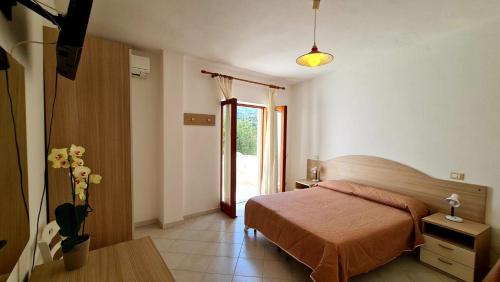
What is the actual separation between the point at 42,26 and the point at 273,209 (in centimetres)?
251

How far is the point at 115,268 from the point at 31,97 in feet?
3.22

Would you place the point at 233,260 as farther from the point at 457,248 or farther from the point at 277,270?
the point at 457,248

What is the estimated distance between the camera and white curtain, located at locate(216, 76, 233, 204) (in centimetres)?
365

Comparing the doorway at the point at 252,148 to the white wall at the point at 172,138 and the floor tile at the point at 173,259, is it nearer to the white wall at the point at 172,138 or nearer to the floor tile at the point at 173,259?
the white wall at the point at 172,138

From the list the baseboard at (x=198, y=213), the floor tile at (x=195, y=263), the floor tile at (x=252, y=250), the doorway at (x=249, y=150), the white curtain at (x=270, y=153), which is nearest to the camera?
the floor tile at (x=195, y=263)

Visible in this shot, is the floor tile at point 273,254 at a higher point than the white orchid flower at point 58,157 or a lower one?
lower

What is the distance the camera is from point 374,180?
3.21 metres

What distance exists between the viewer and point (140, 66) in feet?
9.57

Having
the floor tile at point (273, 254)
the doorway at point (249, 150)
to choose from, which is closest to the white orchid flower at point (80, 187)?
the floor tile at point (273, 254)

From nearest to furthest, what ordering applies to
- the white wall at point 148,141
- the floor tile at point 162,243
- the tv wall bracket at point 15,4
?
the tv wall bracket at point 15,4 < the floor tile at point 162,243 < the white wall at point 148,141

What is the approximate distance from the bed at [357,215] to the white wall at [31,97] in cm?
189

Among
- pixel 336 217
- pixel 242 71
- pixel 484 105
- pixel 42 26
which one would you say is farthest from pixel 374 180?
pixel 42 26

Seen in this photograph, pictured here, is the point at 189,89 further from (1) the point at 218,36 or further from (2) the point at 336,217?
(2) the point at 336,217

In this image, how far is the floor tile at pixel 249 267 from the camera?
7.27 feet
